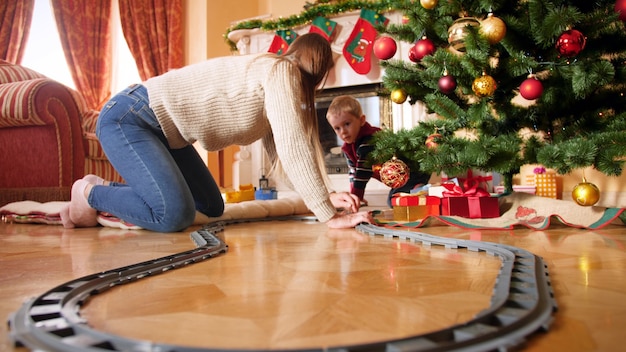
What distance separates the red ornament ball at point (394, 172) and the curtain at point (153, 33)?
3076 millimetres

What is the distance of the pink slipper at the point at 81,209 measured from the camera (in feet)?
5.67

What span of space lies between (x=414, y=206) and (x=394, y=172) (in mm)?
143

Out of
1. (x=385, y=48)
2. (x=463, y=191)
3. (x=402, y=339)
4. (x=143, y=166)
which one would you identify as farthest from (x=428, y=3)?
(x=402, y=339)

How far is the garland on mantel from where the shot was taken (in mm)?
3311

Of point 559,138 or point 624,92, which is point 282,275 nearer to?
point 559,138

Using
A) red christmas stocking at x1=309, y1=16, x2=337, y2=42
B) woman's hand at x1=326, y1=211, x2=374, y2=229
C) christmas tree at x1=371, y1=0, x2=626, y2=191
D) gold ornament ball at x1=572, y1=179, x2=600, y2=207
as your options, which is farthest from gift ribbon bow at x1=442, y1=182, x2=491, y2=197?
red christmas stocking at x1=309, y1=16, x2=337, y2=42

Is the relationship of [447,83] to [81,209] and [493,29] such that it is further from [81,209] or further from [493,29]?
[81,209]

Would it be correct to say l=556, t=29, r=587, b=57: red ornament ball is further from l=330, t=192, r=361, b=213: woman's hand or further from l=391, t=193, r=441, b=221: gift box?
l=330, t=192, r=361, b=213: woman's hand

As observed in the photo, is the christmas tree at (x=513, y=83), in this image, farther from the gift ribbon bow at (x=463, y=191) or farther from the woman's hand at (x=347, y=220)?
the woman's hand at (x=347, y=220)

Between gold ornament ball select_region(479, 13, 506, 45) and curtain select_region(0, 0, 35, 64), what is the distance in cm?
353

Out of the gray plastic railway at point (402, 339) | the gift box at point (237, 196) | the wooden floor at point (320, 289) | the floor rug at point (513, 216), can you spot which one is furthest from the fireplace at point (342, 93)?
the gray plastic railway at point (402, 339)

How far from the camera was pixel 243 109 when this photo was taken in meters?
1.32

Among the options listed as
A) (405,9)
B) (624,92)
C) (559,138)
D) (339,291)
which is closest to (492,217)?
(559,138)

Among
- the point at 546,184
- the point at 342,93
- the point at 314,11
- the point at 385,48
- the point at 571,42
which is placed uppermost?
the point at 314,11
